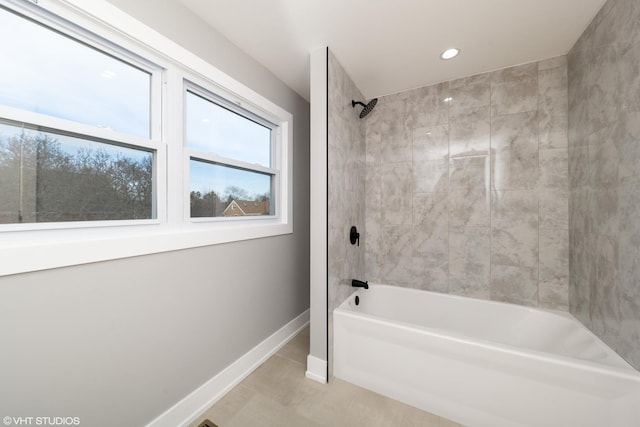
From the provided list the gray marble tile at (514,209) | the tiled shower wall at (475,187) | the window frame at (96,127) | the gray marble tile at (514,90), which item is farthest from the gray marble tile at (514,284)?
the window frame at (96,127)

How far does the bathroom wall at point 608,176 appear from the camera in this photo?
110 centimetres

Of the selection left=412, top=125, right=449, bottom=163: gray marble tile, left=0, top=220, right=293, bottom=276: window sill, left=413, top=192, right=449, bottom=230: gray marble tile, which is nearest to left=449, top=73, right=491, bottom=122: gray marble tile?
left=412, top=125, right=449, bottom=163: gray marble tile

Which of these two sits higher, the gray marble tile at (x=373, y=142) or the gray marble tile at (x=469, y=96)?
the gray marble tile at (x=469, y=96)

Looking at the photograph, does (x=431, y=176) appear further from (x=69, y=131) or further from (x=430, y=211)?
(x=69, y=131)

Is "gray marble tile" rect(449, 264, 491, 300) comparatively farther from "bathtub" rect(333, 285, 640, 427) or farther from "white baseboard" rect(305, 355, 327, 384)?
"white baseboard" rect(305, 355, 327, 384)

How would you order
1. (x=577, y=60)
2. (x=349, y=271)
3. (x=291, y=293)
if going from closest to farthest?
(x=577, y=60)
(x=349, y=271)
(x=291, y=293)

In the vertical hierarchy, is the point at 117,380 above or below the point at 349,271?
below

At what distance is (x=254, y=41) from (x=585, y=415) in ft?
9.34

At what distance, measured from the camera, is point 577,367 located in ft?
3.63

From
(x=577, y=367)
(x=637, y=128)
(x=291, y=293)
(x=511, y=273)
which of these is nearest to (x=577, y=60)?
(x=637, y=128)

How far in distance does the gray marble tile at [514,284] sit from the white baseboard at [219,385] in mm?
1894

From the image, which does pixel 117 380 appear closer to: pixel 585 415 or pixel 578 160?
pixel 585 415

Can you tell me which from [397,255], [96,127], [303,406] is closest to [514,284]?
[397,255]

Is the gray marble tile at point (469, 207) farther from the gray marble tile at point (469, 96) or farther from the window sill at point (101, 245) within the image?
the window sill at point (101, 245)
